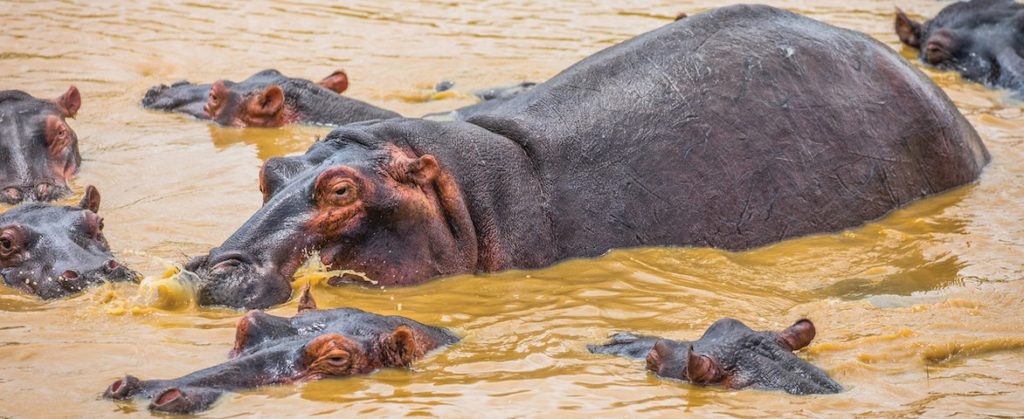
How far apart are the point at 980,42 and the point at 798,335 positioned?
25.5 feet

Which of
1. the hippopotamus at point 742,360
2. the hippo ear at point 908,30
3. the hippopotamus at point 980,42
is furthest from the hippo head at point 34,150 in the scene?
the hippo ear at point 908,30

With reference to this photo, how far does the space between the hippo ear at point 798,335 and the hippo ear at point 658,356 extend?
44 cm

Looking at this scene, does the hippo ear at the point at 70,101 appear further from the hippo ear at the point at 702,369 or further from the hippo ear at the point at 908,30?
the hippo ear at the point at 908,30

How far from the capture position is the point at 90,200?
786cm

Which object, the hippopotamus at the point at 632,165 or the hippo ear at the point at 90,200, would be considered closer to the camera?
the hippopotamus at the point at 632,165

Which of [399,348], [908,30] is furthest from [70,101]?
[908,30]

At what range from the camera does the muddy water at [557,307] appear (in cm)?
542

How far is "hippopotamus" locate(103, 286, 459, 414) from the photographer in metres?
5.12

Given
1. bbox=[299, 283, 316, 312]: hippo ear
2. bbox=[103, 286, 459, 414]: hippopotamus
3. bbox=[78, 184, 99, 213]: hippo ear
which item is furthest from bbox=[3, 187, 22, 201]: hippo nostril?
bbox=[103, 286, 459, 414]: hippopotamus

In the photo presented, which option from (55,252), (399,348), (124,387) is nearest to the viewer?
(124,387)

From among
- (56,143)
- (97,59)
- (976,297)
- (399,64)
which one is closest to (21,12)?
(97,59)

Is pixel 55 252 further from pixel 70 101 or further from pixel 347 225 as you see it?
pixel 70 101

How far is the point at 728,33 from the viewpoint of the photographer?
805cm

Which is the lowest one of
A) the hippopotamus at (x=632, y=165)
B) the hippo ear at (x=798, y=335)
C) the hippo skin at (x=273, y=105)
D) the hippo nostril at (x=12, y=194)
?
the hippo nostril at (x=12, y=194)
